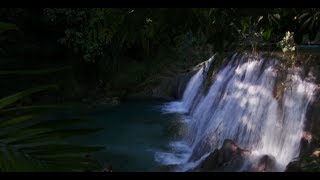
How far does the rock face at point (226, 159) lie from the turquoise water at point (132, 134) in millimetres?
775

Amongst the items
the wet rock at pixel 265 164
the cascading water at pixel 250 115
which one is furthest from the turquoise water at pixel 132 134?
the wet rock at pixel 265 164

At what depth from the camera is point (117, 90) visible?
13.1 metres

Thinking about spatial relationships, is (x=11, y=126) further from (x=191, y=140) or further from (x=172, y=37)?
(x=191, y=140)

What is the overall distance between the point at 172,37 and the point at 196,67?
11.2 m

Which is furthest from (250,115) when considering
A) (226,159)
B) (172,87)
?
(172,87)

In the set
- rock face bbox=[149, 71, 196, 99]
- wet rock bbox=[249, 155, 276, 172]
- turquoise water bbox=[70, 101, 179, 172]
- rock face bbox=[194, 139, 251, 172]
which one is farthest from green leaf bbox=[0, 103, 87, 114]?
rock face bbox=[149, 71, 196, 99]

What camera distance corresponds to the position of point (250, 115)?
24.5 feet

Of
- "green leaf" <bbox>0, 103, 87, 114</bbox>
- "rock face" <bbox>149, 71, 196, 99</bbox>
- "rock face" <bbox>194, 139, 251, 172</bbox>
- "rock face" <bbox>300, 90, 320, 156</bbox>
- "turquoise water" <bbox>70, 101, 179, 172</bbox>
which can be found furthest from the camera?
"rock face" <bbox>149, 71, 196, 99</bbox>

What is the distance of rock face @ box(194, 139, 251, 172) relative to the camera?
243 inches

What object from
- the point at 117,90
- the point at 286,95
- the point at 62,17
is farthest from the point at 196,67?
the point at 286,95

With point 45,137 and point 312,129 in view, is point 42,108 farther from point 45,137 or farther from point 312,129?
point 312,129

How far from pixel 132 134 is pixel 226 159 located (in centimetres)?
341

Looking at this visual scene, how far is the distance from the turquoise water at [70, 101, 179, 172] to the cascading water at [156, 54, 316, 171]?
0.35 m

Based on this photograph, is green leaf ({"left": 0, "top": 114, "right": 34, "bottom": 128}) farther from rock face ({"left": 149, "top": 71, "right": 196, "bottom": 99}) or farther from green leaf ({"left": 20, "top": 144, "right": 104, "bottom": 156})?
rock face ({"left": 149, "top": 71, "right": 196, "bottom": 99})
